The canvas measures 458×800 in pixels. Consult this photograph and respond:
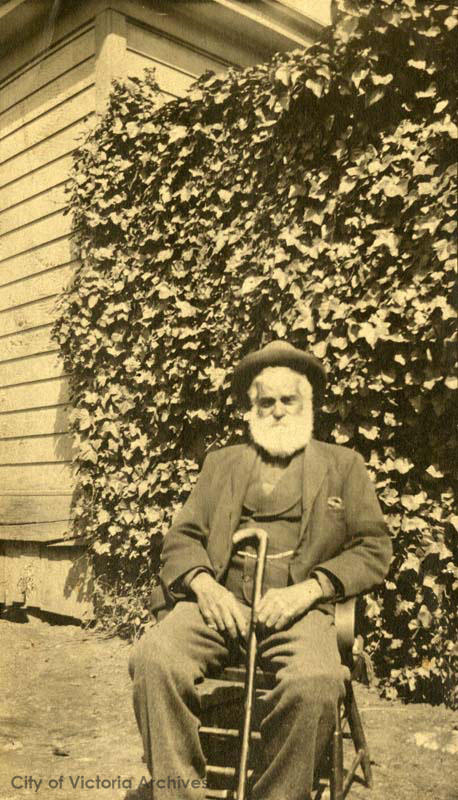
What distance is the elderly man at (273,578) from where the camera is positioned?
2299 mm

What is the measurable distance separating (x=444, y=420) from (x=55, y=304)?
3.53 meters

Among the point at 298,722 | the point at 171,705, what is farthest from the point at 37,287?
the point at 298,722

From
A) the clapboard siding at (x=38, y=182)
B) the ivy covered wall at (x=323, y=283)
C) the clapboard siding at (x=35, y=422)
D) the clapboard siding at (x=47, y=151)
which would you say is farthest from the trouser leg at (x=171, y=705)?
the clapboard siding at (x=47, y=151)

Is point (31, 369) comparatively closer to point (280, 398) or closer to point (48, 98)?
point (48, 98)

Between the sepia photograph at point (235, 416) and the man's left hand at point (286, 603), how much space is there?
11 mm

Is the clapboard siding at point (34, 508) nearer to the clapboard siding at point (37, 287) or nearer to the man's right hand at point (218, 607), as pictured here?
the clapboard siding at point (37, 287)

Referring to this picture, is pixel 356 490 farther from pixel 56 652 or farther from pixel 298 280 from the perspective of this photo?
pixel 56 652

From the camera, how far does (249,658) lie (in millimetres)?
2400

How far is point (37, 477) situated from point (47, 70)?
3.61m

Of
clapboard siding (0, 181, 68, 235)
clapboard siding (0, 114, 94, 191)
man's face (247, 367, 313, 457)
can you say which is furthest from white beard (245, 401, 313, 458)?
clapboard siding (0, 114, 94, 191)

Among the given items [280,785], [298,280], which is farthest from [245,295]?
[280,785]

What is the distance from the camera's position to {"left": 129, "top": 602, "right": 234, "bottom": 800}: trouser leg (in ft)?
7.66

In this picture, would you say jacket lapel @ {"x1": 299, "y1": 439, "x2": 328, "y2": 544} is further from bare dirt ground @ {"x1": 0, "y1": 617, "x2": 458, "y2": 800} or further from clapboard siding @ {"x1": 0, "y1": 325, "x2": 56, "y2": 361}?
clapboard siding @ {"x1": 0, "y1": 325, "x2": 56, "y2": 361}

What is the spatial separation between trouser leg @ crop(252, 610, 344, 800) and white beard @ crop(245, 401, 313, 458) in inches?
34.5
